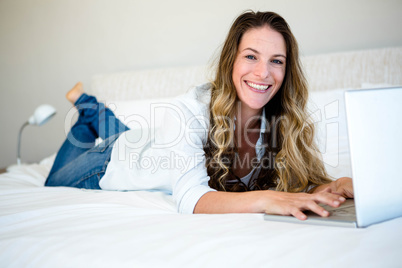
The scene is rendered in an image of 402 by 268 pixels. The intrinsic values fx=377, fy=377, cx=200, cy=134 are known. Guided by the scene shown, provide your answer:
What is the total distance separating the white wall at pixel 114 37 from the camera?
230 cm

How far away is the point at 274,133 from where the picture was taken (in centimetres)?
149

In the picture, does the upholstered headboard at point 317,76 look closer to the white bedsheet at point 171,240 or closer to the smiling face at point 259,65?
the smiling face at point 259,65

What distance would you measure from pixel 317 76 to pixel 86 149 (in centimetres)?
138

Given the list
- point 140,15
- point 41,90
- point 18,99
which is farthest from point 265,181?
point 18,99

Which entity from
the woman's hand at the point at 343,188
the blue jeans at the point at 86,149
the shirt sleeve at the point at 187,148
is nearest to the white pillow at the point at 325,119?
the shirt sleeve at the point at 187,148

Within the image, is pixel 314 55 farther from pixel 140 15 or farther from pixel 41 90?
pixel 41 90

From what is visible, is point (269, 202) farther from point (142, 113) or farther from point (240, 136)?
point (142, 113)

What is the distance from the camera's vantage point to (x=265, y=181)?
144 cm

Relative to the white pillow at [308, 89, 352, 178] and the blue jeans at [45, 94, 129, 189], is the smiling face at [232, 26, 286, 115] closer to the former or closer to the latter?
the white pillow at [308, 89, 352, 178]

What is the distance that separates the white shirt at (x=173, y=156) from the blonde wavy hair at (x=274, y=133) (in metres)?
0.05

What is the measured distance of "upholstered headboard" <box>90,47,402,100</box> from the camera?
6.88 feet

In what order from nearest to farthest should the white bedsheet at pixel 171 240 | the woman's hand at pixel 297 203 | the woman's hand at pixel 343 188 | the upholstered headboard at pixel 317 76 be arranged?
the white bedsheet at pixel 171 240 → the woman's hand at pixel 297 203 → the woman's hand at pixel 343 188 → the upholstered headboard at pixel 317 76

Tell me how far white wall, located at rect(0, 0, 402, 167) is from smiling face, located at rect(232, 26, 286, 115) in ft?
3.65

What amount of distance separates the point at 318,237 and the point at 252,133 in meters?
0.77
